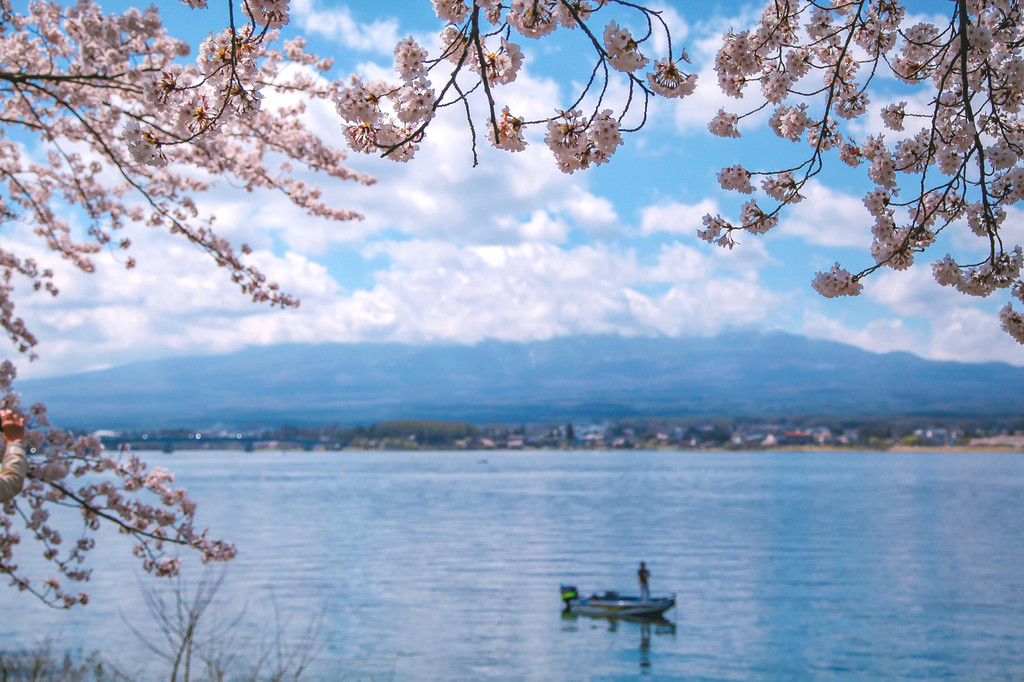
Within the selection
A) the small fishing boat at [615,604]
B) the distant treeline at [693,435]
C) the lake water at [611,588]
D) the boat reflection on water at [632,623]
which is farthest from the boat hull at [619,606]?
the distant treeline at [693,435]

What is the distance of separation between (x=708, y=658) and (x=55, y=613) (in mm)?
18922

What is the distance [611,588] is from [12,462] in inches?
1057

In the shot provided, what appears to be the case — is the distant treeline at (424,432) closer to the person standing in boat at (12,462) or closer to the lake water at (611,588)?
the lake water at (611,588)

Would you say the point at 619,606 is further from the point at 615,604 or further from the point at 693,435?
the point at 693,435

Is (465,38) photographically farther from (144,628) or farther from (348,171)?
(144,628)

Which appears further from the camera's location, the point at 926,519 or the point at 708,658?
the point at 926,519

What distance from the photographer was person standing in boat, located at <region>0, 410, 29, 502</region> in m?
3.97

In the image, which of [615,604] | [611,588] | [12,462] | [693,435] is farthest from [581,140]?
[693,435]

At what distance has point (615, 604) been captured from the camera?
2447cm

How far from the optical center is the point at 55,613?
2508 centimetres

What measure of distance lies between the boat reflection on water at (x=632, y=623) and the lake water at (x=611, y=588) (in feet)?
0.37

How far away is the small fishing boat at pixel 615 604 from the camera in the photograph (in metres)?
24.0

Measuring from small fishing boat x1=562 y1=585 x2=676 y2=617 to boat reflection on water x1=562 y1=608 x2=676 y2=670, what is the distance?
0.12 m

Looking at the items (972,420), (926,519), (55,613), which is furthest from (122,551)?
(972,420)
